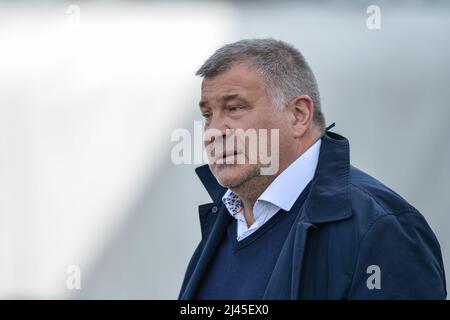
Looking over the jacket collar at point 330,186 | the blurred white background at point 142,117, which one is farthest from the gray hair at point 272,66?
the blurred white background at point 142,117

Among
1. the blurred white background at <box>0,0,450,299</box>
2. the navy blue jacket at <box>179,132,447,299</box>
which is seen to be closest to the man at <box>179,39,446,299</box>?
the navy blue jacket at <box>179,132,447,299</box>

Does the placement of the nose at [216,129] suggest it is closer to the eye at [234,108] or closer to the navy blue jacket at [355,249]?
the eye at [234,108]

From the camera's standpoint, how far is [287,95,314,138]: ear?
1.59 meters

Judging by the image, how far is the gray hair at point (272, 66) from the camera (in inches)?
61.7

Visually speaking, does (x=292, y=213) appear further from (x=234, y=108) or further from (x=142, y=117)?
(x=142, y=117)

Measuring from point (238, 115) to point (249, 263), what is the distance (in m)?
0.31

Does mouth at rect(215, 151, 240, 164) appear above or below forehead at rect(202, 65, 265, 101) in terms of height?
below

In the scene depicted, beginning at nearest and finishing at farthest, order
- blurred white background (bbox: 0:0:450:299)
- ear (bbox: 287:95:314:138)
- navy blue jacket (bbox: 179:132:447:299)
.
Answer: navy blue jacket (bbox: 179:132:447:299), ear (bbox: 287:95:314:138), blurred white background (bbox: 0:0:450:299)

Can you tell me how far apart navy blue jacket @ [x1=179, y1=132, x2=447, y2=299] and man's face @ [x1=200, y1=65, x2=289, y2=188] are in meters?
0.16

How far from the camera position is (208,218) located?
177 centimetres

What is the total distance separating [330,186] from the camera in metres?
1.44

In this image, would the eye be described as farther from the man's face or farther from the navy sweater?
the navy sweater

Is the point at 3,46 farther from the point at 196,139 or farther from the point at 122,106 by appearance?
the point at 196,139

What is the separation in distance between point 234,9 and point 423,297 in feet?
4.37
